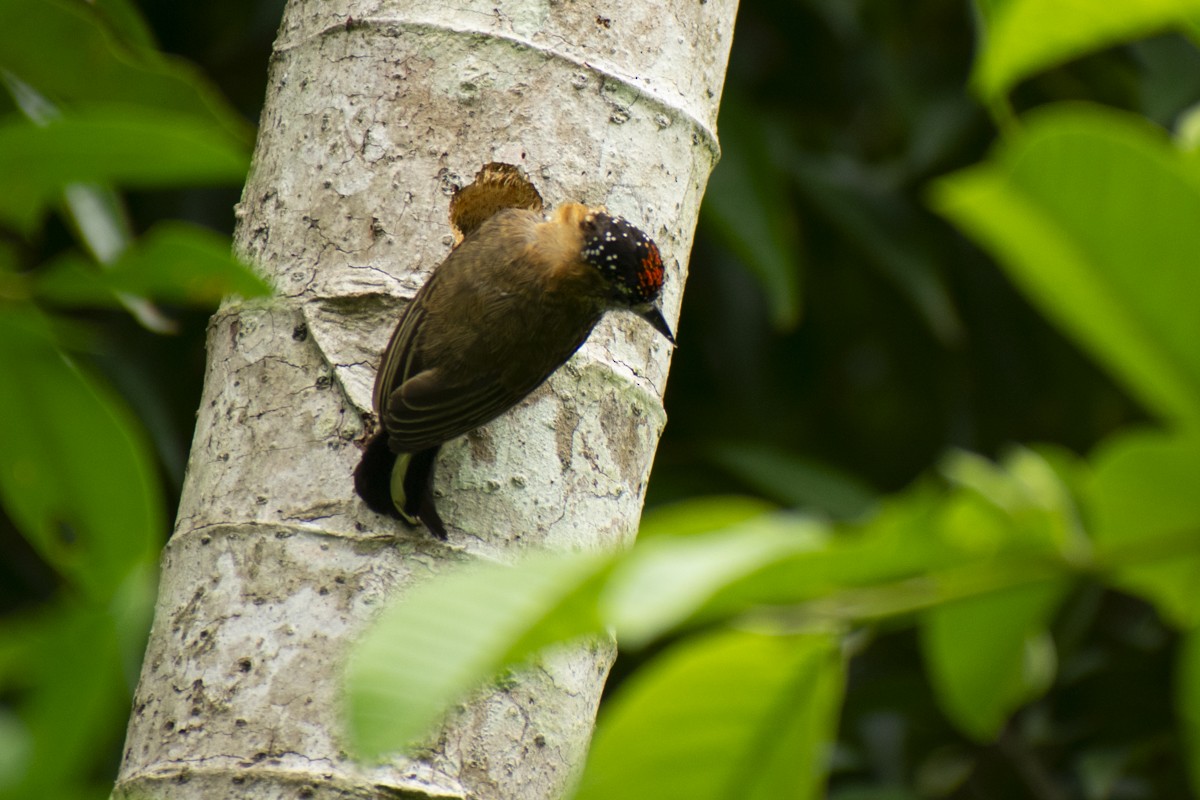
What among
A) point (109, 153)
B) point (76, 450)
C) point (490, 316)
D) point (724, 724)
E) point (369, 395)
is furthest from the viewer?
point (490, 316)

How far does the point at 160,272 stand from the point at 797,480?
10.8ft

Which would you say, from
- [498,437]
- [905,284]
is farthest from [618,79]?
[905,284]

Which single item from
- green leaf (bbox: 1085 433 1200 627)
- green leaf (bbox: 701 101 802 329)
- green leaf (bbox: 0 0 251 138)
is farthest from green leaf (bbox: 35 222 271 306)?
green leaf (bbox: 701 101 802 329)

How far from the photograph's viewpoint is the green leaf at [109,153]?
2.34 feet

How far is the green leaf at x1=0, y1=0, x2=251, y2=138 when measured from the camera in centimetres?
142

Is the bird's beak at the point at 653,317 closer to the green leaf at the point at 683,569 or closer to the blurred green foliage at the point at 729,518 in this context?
the blurred green foliage at the point at 729,518

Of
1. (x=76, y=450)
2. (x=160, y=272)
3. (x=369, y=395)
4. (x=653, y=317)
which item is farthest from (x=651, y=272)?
(x=160, y=272)

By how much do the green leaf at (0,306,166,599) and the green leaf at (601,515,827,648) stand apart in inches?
19.5

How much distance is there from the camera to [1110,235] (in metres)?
0.53

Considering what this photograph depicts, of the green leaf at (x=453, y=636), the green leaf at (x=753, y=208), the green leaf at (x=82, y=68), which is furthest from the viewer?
the green leaf at (x=753, y=208)

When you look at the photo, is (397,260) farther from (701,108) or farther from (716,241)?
(716,241)

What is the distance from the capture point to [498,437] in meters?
2.01

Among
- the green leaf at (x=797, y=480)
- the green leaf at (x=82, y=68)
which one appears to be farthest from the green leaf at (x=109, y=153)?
the green leaf at (x=797, y=480)

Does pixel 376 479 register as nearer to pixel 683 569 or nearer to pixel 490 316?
pixel 490 316
